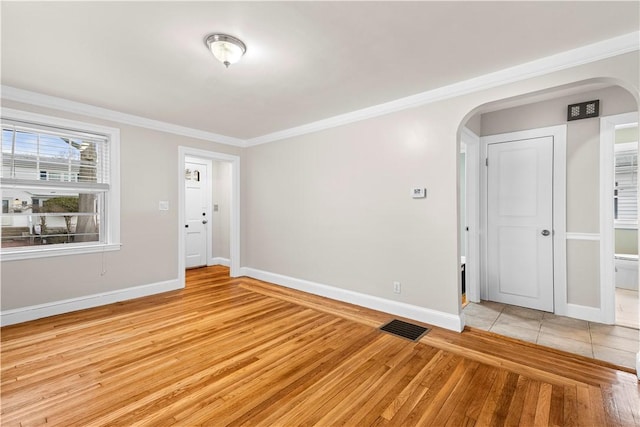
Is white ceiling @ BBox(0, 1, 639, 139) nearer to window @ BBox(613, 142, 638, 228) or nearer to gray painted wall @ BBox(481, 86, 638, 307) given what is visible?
gray painted wall @ BBox(481, 86, 638, 307)

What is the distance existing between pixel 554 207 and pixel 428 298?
197cm

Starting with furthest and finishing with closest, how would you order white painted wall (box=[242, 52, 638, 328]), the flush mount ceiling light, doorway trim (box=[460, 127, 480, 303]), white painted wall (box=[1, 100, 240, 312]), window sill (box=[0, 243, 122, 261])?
1. doorway trim (box=[460, 127, 480, 303])
2. white painted wall (box=[1, 100, 240, 312])
3. window sill (box=[0, 243, 122, 261])
4. white painted wall (box=[242, 52, 638, 328])
5. the flush mount ceiling light

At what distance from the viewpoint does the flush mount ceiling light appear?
2193 millimetres

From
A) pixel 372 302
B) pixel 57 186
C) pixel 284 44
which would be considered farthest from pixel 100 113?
pixel 372 302

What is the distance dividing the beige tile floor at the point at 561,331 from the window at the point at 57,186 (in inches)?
194

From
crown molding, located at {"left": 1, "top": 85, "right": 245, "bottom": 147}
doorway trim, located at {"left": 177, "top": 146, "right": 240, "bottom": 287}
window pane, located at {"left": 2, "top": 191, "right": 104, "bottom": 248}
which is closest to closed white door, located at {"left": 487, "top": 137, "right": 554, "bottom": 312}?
doorway trim, located at {"left": 177, "top": 146, "right": 240, "bottom": 287}

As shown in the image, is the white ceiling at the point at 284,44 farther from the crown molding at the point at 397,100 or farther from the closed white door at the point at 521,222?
the closed white door at the point at 521,222

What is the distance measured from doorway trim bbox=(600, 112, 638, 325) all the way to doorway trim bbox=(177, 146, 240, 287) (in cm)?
518

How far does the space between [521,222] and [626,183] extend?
285 cm

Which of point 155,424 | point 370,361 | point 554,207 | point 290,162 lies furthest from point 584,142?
point 155,424

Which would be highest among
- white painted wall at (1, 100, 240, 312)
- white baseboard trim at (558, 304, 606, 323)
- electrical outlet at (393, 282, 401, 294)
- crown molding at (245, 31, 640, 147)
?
crown molding at (245, 31, 640, 147)

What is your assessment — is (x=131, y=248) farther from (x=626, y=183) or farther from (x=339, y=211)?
(x=626, y=183)

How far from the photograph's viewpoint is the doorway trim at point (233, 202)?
15.2ft

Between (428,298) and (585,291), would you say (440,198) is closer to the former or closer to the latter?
(428,298)
